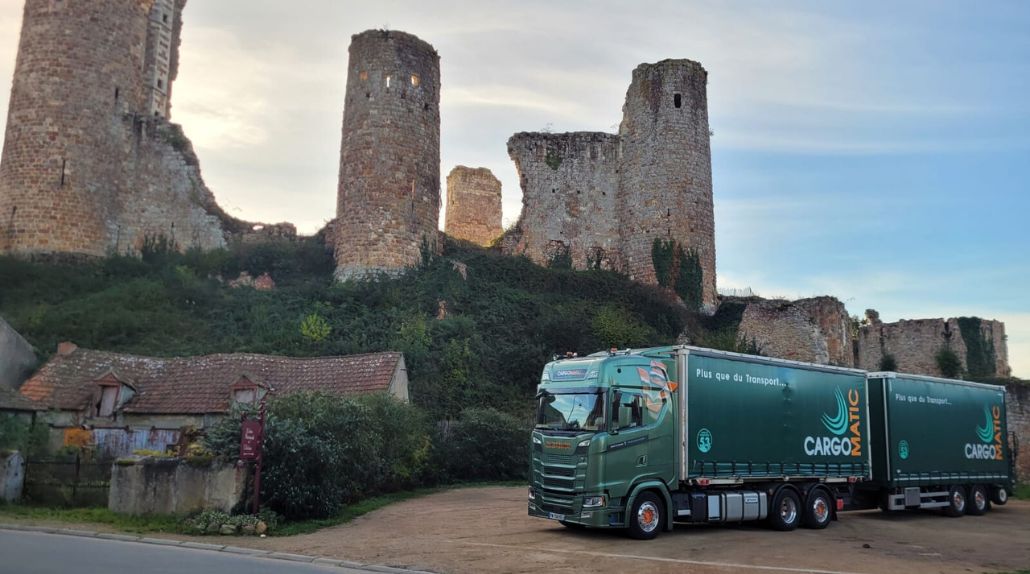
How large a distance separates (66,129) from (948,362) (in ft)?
121

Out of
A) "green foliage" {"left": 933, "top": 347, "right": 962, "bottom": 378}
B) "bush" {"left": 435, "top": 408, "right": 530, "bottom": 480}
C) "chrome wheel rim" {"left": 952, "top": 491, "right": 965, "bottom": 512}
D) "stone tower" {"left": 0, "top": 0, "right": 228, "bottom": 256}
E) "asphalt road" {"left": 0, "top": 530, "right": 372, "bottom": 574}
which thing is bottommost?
"asphalt road" {"left": 0, "top": 530, "right": 372, "bottom": 574}

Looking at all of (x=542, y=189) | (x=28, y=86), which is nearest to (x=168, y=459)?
(x=28, y=86)

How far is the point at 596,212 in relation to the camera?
128 ft

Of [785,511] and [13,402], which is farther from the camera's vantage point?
[13,402]

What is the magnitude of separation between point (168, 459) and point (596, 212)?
27.1 meters

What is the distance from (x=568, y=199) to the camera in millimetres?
39031

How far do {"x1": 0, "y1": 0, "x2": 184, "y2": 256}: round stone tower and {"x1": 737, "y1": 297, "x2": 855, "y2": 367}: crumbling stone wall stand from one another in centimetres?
2655

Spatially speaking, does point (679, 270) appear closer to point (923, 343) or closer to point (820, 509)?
point (923, 343)

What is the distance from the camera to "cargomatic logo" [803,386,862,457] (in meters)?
15.9

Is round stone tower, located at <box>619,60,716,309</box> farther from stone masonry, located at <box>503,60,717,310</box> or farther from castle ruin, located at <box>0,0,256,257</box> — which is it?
castle ruin, located at <box>0,0,256,257</box>

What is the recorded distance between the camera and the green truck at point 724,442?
1336cm

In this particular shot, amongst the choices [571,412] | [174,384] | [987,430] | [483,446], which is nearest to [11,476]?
[174,384]

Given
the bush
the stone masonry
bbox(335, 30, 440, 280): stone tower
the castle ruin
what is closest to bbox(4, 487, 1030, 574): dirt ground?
the bush

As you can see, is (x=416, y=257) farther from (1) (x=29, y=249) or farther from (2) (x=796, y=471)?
(2) (x=796, y=471)
